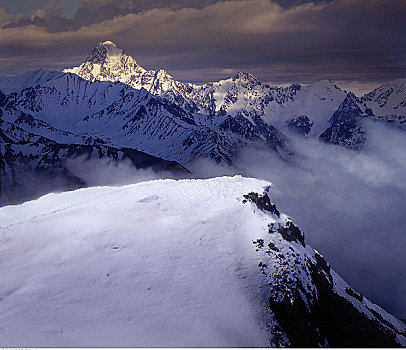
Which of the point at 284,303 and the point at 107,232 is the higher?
the point at 107,232

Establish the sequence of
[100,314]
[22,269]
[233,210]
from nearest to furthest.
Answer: [100,314] < [22,269] < [233,210]

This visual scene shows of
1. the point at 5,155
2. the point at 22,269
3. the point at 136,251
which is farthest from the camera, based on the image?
the point at 5,155

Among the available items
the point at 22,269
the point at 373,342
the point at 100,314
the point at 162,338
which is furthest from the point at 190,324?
the point at 373,342

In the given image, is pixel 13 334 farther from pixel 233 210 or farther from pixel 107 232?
pixel 233 210

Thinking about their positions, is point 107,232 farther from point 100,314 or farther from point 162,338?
point 162,338

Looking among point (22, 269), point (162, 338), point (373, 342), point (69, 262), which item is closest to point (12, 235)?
point (22, 269)

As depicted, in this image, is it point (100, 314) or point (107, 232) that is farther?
point (107, 232)

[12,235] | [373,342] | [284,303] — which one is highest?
[12,235]
